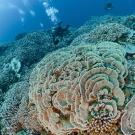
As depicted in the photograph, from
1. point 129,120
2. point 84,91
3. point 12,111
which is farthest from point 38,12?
point 129,120

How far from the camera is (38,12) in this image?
51469 mm

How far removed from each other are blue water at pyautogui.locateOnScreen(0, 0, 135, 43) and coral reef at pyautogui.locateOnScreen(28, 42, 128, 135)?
4344 cm

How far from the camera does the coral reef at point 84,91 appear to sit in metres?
3.31

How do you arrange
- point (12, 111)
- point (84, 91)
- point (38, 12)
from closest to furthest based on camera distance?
point (84, 91), point (12, 111), point (38, 12)

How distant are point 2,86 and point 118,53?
548cm

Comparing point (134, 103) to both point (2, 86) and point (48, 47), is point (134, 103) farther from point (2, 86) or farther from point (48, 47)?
point (48, 47)

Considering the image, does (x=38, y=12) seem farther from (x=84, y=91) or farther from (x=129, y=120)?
(x=129, y=120)

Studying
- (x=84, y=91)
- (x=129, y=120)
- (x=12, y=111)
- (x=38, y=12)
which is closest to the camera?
(x=129, y=120)

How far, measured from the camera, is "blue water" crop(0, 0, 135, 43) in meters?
48.7

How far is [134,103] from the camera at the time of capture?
329 centimetres

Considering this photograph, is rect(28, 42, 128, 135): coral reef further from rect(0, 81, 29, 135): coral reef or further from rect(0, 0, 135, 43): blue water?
rect(0, 0, 135, 43): blue water

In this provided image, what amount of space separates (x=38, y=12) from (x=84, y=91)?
5105 centimetres

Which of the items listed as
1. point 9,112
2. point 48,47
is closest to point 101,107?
point 9,112

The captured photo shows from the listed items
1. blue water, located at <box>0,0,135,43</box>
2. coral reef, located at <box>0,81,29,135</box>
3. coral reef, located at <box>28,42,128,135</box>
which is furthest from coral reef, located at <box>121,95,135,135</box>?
blue water, located at <box>0,0,135,43</box>
